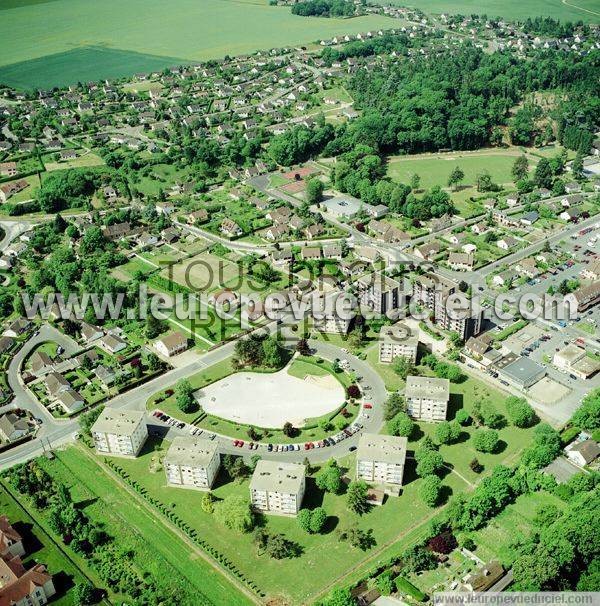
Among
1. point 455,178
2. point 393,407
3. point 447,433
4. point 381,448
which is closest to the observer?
point 381,448

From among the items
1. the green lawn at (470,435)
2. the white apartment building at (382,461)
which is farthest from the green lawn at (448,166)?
the white apartment building at (382,461)

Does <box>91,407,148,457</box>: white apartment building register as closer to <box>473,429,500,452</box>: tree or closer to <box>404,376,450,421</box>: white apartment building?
<box>404,376,450,421</box>: white apartment building

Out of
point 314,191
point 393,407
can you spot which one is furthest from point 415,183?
point 393,407

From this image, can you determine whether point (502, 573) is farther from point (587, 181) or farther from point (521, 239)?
point (587, 181)

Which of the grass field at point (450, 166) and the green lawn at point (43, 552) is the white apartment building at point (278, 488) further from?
the grass field at point (450, 166)

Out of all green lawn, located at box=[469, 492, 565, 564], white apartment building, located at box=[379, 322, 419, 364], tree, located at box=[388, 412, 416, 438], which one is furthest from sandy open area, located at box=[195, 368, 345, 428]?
green lawn, located at box=[469, 492, 565, 564]

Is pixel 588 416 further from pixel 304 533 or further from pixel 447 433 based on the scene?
pixel 304 533

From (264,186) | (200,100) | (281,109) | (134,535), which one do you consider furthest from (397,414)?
(200,100)
